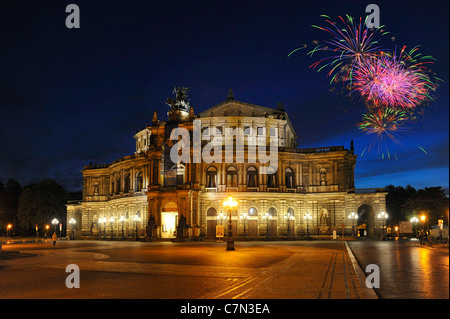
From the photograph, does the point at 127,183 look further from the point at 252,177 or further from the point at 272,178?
the point at 272,178

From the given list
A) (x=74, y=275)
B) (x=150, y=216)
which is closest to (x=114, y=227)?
(x=150, y=216)

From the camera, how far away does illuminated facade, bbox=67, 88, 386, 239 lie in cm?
6631

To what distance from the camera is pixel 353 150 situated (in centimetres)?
7900

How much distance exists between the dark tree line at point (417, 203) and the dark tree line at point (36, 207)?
7568cm

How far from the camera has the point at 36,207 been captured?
3853 inches

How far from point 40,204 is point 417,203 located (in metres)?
80.3

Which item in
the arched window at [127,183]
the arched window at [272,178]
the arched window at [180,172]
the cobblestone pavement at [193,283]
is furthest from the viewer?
the arched window at [127,183]

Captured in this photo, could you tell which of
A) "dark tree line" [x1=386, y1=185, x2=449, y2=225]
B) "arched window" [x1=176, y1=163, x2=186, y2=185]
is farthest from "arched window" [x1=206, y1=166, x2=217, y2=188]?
"dark tree line" [x1=386, y1=185, x2=449, y2=225]

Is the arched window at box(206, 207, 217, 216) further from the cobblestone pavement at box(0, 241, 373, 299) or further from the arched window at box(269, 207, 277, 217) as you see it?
the cobblestone pavement at box(0, 241, 373, 299)

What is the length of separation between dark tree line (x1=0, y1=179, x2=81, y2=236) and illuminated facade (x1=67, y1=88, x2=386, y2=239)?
95.6 feet

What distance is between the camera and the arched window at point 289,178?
7144cm

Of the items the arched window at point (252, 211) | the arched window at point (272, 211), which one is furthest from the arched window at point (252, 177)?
the arched window at point (272, 211)

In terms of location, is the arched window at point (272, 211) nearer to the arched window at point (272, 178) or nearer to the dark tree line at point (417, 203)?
the arched window at point (272, 178)
